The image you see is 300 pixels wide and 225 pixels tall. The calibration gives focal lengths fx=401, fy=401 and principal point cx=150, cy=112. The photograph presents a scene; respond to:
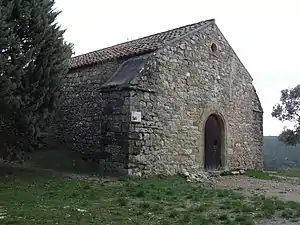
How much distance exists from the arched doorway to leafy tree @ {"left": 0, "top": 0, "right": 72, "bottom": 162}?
6825 mm

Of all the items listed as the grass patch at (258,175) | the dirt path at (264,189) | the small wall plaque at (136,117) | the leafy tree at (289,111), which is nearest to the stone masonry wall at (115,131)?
the small wall plaque at (136,117)

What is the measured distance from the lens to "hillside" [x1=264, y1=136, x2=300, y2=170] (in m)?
33.8

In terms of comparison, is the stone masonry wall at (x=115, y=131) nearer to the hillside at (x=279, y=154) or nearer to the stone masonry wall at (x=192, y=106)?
the stone masonry wall at (x=192, y=106)

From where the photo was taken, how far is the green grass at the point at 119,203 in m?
6.13

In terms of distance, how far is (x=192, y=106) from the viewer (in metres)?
13.8

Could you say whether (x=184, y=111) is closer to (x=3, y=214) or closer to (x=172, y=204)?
(x=172, y=204)

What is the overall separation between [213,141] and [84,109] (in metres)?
5.17

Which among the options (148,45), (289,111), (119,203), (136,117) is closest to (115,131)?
(136,117)

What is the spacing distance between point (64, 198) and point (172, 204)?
2.16 meters

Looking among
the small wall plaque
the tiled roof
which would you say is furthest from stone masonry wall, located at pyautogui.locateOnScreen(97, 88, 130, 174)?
the tiled roof

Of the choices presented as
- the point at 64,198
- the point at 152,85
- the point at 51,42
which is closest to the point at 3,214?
the point at 64,198

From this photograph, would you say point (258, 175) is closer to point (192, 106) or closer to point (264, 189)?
point (192, 106)

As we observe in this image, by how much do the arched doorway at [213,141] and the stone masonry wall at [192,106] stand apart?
21 cm

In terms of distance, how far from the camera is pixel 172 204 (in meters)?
7.80
